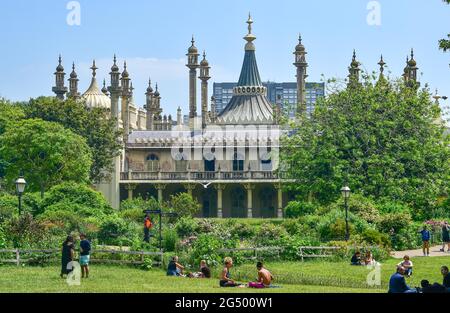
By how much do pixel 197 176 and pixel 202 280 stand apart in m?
55.7

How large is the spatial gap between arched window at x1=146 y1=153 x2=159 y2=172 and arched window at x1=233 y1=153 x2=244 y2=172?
20.1ft

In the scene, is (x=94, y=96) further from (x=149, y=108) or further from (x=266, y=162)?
(x=266, y=162)

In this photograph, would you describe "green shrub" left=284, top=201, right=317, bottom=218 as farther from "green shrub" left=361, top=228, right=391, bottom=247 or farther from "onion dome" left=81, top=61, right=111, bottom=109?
"onion dome" left=81, top=61, right=111, bottom=109

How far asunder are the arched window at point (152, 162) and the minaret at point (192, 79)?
4851mm

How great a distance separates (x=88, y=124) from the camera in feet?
275

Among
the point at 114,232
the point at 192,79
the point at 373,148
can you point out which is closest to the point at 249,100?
the point at 192,79

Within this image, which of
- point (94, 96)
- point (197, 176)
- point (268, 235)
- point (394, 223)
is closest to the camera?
point (268, 235)

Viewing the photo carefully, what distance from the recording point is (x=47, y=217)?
52.2 metres

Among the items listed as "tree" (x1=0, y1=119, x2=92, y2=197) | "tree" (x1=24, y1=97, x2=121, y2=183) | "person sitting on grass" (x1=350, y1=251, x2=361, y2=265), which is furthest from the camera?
"tree" (x1=24, y1=97, x2=121, y2=183)

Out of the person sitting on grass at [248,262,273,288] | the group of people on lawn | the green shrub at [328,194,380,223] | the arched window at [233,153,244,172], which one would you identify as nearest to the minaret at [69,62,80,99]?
the arched window at [233,153,244,172]

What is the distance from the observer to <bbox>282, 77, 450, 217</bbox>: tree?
62.2 m
